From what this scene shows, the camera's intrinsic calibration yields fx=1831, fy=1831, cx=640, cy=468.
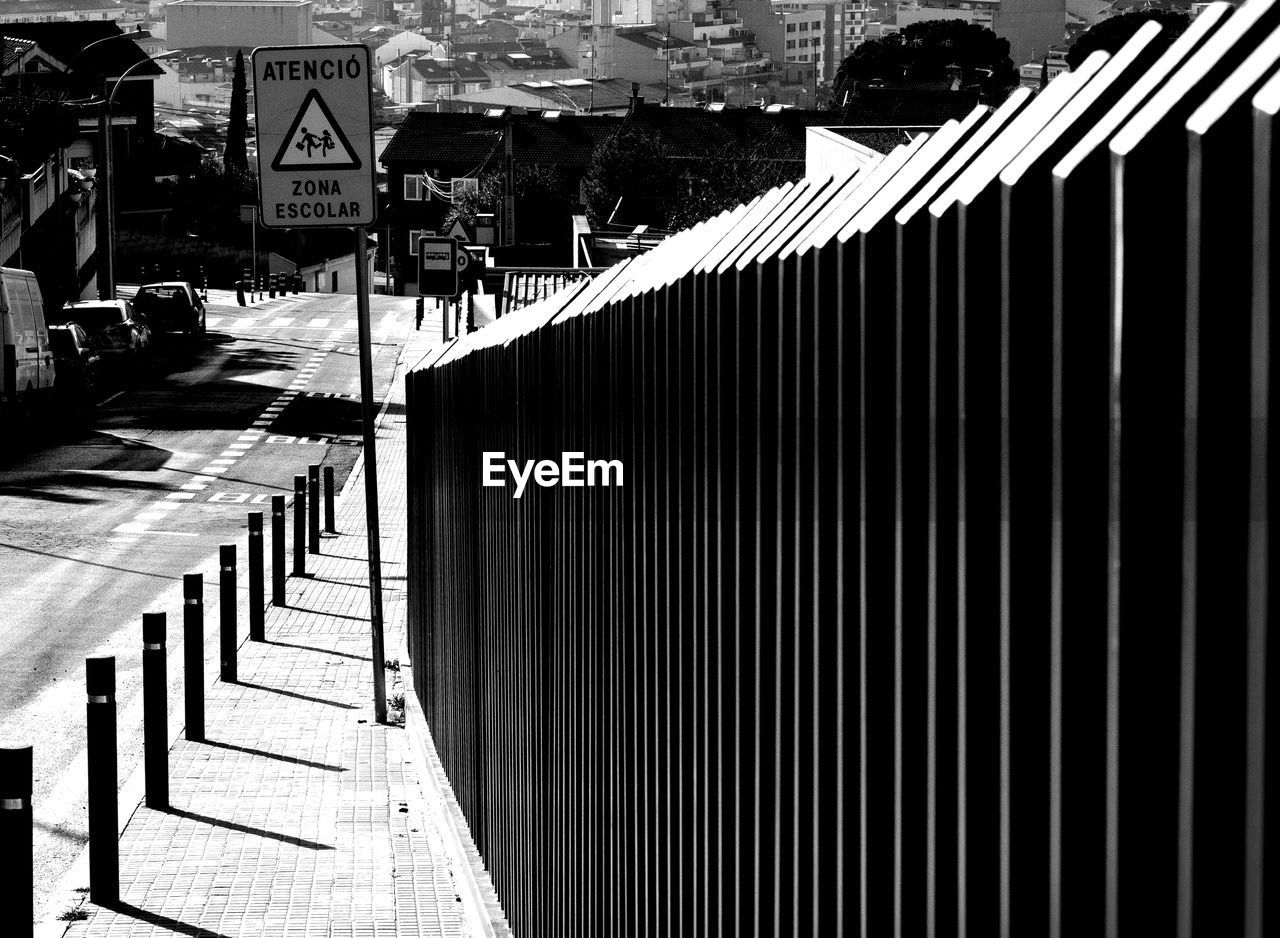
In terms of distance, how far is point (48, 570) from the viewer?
1559cm

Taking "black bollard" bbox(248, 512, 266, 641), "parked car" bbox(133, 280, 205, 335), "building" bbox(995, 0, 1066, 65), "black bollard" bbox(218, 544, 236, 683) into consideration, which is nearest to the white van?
"black bollard" bbox(248, 512, 266, 641)

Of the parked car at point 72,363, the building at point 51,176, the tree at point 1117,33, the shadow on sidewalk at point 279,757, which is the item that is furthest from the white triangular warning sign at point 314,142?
the building at point 51,176

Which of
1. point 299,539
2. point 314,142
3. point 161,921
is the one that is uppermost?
point 314,142

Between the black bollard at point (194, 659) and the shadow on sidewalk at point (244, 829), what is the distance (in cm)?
132

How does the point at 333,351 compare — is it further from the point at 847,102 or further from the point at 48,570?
the point at 847,102

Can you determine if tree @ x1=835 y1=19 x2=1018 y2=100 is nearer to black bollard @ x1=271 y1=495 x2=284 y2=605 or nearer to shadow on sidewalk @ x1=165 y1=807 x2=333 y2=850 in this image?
black bollard @ x1=271 y1=495 x2=284 y2=605

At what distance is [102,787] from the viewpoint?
268 inches

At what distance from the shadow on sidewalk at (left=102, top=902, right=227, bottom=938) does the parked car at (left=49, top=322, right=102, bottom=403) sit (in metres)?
23.4

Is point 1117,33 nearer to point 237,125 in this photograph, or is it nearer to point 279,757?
point 237,125

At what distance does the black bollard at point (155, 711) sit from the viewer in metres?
8.12

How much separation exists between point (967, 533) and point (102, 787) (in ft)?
17.6

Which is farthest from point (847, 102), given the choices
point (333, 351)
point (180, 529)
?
point (180, 529)

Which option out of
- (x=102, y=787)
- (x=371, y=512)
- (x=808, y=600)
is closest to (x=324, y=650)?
(x=371, y=512)

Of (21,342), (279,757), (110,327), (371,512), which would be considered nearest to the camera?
(279,757)
